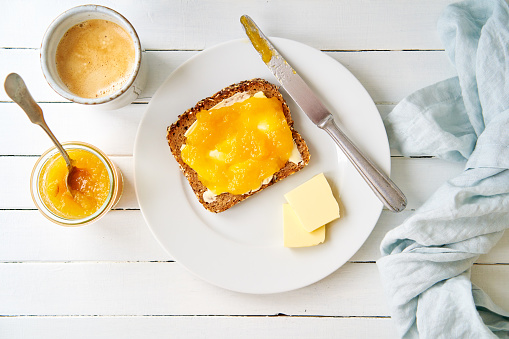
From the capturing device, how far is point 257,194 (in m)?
1.64

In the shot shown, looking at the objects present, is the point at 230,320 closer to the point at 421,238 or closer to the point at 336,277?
the point at 336,277

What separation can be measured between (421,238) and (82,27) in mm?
1409

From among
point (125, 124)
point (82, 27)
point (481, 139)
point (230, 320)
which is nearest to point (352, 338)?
point (230, 320)

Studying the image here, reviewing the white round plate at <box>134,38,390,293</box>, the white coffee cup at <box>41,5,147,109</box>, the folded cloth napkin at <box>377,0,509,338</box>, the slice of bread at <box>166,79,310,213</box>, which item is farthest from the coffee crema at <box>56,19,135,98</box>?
the folded cloth napkin at <box>377,0,509,338</box>

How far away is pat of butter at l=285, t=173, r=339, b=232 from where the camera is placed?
1570 millimetres

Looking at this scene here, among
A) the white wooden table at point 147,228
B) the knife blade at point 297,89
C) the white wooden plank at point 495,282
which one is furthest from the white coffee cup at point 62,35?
the white wooden plank at point 495,282

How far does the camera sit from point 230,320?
1.69 meters

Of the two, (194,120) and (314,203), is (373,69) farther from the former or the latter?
(194,120)

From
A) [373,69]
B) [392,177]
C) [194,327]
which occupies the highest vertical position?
[373,69]

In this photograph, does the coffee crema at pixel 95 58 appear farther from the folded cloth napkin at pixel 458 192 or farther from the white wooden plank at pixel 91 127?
the folded cloth napkin at pixel 458 192

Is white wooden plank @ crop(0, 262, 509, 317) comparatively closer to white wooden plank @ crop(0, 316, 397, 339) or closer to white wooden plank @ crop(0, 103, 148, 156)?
white wooden plank @ crop(0, 316, 397, 339)

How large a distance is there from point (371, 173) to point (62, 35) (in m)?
1.18

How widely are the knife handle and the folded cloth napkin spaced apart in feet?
0.30

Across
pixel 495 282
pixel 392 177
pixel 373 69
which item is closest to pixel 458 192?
pixel 392 177
